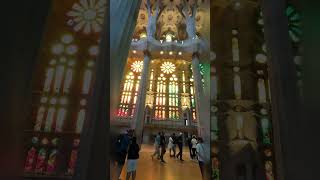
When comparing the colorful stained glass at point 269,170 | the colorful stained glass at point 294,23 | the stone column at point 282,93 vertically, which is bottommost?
the colorful stained glass at point 269,170

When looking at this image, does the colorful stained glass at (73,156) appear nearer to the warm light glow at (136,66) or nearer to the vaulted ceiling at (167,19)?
the vaulted ceiling at (167,19)

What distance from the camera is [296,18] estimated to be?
2002 millimetres

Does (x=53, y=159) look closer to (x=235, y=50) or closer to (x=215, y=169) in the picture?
(x=215, y=169)

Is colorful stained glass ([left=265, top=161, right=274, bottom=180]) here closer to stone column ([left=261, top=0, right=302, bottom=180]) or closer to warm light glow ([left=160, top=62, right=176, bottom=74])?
stone column ([left=261, top=0, right=302, bottom=180])

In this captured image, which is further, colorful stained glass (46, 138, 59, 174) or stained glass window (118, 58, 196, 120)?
stained glass window (118, 58, 196, 120)

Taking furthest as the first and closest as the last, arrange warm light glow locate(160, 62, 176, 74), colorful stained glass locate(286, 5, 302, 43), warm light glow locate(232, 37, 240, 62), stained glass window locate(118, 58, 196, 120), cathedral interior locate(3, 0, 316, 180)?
1. warm light glow locate(160, 62, 176, 74)
2. stained glass window locate(118, 58, 196, 120)
3. warm light glow locate(232, 37, 240, 62)
4. cathedral interior locate(3, 0, 316, 180)
5. colorful stained glass locate(286, 5, 302, 43)

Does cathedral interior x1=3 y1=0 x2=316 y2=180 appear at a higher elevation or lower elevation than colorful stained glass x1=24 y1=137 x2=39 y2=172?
higher

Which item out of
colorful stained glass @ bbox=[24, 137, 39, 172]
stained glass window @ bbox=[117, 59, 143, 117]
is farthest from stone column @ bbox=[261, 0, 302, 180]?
stained glass window @ bbox=[117, 59, 143, 117]

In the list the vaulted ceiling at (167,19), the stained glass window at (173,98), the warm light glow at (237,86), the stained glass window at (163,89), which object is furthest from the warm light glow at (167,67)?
the warm light glow at (237,86)

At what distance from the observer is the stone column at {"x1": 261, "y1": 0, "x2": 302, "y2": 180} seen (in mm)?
1754

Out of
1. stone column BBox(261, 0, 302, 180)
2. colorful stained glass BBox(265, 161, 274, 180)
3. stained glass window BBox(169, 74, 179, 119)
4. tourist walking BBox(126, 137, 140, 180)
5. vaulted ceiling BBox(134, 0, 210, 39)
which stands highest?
vaulted ceiling BBox(134, 0, 210, 39)

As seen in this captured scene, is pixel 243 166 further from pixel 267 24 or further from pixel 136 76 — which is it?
pixel 136 76

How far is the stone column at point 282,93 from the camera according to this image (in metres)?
1.75

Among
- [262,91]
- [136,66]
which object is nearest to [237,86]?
[262,91]
